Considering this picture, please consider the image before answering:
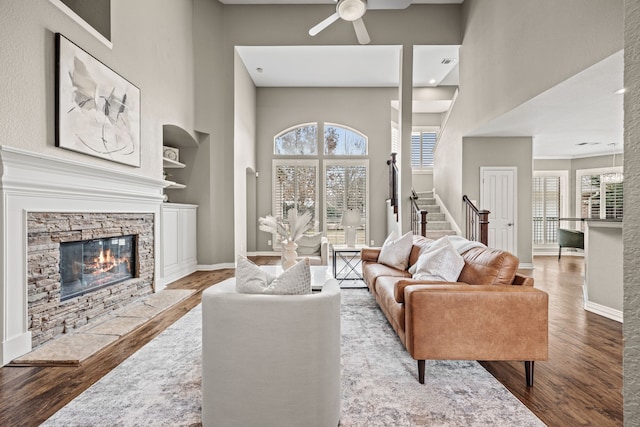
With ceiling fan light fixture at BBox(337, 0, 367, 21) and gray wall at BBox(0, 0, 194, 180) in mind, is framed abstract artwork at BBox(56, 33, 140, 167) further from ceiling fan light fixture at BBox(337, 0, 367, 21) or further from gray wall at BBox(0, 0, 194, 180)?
ceiling fan light fixture at BBox(337, 0, 367, 21)

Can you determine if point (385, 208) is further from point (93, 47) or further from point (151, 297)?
point (93, 47)

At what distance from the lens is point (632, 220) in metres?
0.64

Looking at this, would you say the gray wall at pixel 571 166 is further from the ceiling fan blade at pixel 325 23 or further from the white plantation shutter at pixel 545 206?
the ceiling fan blade at pixel 325 23

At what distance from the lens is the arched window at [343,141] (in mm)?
8688

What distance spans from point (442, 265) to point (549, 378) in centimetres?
103

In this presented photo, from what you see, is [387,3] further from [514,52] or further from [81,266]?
[81,266]

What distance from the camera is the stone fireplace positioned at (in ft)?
9.04

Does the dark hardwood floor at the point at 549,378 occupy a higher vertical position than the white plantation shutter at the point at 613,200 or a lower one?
lower

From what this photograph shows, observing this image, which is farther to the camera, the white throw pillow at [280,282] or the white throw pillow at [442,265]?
the white throw pillow at [442,265]

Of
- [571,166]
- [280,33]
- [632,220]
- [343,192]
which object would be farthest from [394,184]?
[632,220]

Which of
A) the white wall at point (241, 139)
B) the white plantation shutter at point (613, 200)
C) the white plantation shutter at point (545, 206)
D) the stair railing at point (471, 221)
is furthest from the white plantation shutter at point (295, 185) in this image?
the white plantation shutter at point (613, 200)

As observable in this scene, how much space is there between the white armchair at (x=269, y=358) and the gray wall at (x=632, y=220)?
1149mm

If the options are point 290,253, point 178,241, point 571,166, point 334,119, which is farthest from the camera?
point 571,166

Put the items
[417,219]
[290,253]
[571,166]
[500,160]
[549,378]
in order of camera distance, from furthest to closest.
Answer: [571,166] → [500,160] → [417,219] → [290,253] → [549,378]
